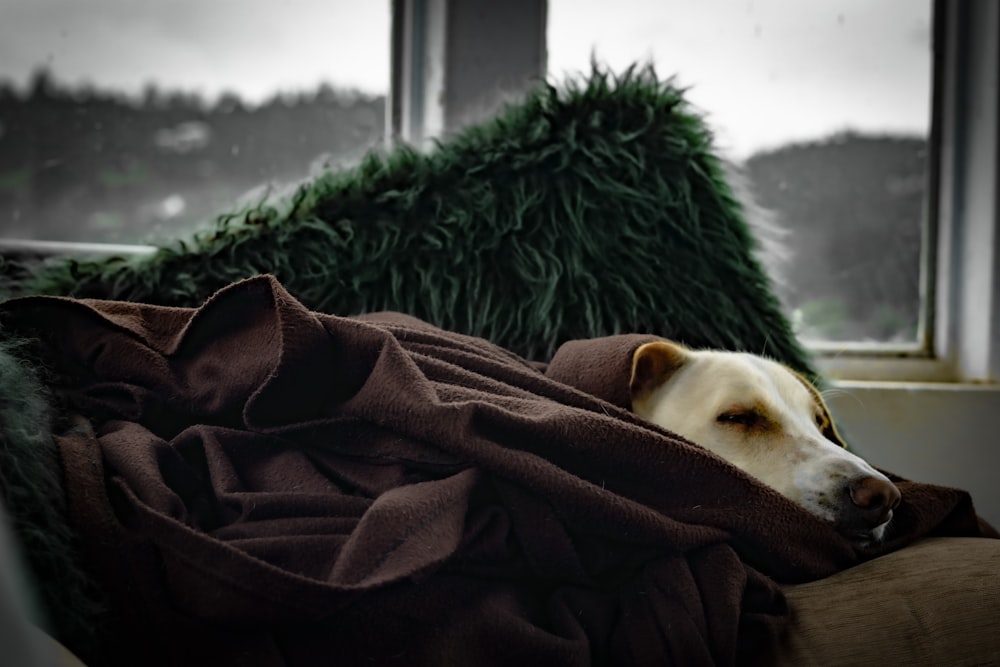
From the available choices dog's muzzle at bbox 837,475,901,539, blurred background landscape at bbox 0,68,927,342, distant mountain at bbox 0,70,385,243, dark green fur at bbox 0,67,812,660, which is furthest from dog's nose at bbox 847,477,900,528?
distant mountain at bbox 0,70,385,243

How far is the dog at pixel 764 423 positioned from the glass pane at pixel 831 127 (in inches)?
34.5

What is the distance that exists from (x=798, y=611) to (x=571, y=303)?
60 centimetres

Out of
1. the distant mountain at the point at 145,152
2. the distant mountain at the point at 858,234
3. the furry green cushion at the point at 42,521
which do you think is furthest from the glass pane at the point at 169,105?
the distant mountain at the point at 858,234

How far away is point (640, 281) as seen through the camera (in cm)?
118

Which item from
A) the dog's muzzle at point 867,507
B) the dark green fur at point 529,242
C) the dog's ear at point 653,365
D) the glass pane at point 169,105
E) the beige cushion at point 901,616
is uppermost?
the glass pane at point 169,105

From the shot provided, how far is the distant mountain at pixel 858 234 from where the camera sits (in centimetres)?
193

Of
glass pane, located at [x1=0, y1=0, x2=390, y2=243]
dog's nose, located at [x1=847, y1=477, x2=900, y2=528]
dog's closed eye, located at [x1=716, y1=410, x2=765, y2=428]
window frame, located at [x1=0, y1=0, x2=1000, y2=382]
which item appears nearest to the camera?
dog's nose, located at [x1=847, y1=477, x2=900, y2=528]

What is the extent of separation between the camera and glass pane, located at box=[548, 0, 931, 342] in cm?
187

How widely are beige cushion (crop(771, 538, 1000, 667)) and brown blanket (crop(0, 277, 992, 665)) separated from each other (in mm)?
29

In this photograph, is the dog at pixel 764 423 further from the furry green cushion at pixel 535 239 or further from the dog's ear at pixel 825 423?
the furry green cushion at pixel 535 239

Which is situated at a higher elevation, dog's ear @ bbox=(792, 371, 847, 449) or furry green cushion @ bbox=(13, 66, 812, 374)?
furry green cushion @ bbox=(13, 66, 812, 374)

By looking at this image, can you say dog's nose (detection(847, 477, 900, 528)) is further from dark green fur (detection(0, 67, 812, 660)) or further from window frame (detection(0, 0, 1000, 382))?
window frame (detection(0, 0, 1000, 382))

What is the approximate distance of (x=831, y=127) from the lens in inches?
75.7

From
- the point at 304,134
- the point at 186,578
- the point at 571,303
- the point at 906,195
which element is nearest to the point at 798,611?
the point at 186,578
